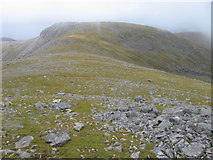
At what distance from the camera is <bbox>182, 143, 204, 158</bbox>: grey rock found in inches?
510

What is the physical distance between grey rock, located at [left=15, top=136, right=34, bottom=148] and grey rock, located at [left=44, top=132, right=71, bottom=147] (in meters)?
1.39

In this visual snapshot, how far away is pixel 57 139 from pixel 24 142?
2.85 metres

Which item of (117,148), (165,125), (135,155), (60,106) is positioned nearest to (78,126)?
(117,148)

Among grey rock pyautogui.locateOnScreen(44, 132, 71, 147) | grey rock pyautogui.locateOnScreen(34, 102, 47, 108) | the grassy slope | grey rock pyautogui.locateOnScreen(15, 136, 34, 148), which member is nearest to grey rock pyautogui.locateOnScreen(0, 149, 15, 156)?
the grassy slope

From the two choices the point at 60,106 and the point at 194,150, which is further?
the point at 60,106

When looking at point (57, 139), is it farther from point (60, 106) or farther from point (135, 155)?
point (60, 106)

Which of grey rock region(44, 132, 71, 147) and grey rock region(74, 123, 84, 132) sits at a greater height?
grey rock region(44, 132, 71, 147)

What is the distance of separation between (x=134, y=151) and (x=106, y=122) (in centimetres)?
675

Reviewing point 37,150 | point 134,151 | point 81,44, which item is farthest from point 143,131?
point 81,44

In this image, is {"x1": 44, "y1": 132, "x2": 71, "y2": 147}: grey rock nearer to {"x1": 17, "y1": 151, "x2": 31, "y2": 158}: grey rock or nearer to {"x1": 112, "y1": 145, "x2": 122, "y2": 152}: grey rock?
{"x1": 17, "y1": 151, "x2": 31, "y2": 158}: grey rock

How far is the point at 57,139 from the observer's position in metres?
14.8

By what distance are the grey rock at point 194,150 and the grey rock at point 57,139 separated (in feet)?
34.3

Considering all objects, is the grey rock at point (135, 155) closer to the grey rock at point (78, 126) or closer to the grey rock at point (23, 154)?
the grey rock at point (78, 126)

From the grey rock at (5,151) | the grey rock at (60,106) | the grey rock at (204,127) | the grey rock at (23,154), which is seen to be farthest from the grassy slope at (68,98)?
the grey rock at (204,127)
